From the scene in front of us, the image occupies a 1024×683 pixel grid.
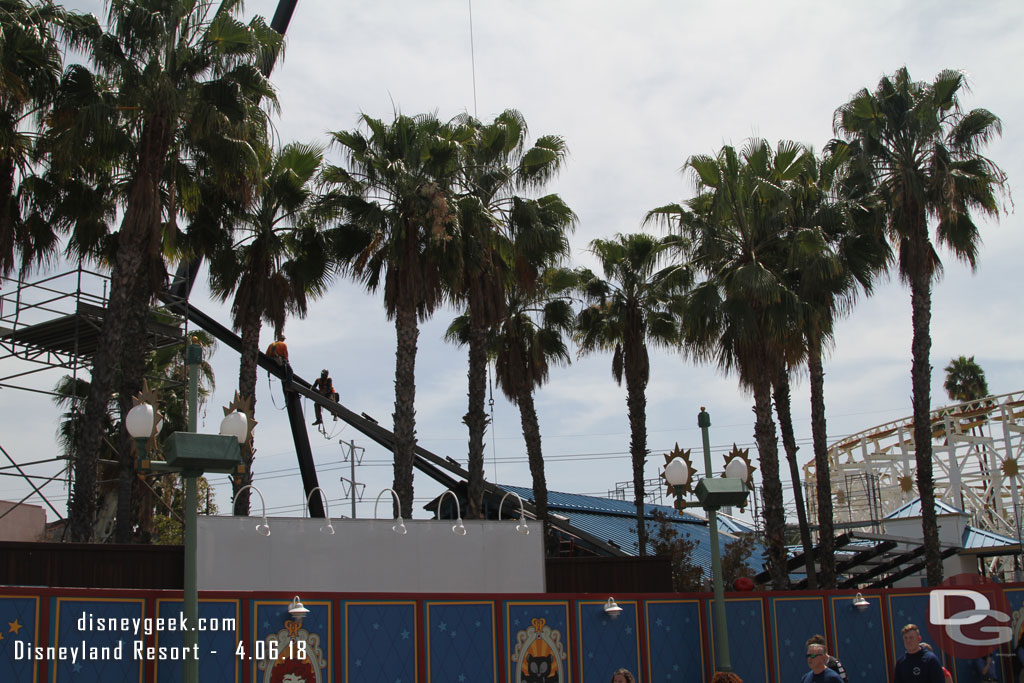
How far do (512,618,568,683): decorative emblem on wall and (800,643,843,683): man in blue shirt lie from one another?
544cm

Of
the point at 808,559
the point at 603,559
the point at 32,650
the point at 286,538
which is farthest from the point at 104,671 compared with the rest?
the point at 808,559

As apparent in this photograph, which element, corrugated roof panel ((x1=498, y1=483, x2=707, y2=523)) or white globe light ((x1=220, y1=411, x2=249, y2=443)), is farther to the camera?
corrugated roof panel ((x1=498, y1=483, x2=707, y2=523))

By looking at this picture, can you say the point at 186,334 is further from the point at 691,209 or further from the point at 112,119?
the point at 691,209

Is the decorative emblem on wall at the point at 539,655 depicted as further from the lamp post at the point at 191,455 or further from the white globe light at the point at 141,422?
the white globe light at the point at 141,422

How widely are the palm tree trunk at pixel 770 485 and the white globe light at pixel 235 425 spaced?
14.8 m

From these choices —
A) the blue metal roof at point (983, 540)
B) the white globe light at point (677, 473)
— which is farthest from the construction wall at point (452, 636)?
the blue metal roof at point (983, 540)

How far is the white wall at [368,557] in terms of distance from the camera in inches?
594

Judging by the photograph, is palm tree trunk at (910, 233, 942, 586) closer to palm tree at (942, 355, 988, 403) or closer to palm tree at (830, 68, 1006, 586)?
palm tree at (830, 68, 1006, 586)

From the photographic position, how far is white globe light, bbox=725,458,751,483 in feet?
51.1

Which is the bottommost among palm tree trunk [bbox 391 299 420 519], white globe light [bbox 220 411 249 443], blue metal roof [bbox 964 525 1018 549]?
blue metal roof [bbox 964 525 1018 549]

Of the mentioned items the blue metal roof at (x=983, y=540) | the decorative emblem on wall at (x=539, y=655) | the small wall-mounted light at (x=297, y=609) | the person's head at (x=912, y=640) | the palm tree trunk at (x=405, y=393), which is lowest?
the decorative emblem on wall at (x=539, y=655)

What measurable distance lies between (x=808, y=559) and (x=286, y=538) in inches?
564

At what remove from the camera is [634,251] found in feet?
92.6

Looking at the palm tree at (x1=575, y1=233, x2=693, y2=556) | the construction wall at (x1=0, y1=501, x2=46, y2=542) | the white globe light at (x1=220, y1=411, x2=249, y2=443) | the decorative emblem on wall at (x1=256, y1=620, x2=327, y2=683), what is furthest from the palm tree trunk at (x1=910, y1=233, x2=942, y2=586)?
the construction wall at (x1=0, y1=501, x2=46, y2=542)
